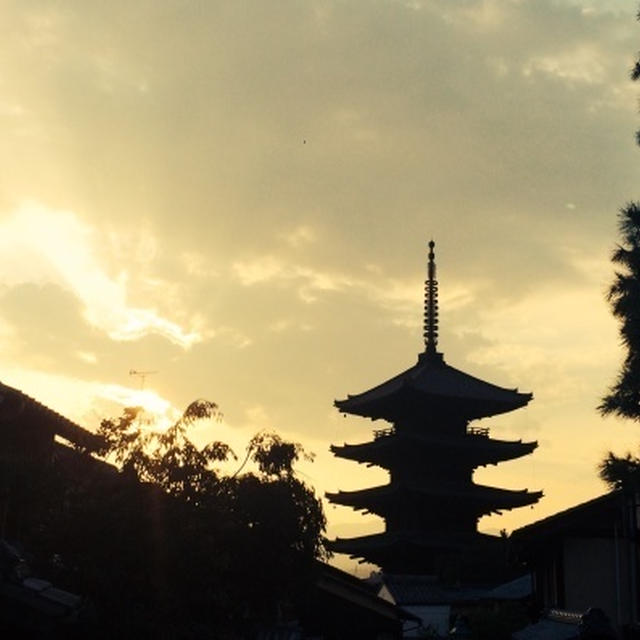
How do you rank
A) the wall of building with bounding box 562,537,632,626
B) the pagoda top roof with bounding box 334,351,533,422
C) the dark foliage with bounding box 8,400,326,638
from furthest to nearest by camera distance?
1. the pagoda top roof with bounding box 334,351,533,422
2. the wall of building with bounding box 562,537,632,626
3. the dark foliage with bounding box 8,400,326,638

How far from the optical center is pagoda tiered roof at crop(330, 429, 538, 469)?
73.6 meters

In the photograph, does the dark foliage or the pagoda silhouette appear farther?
the pagoda silhouette

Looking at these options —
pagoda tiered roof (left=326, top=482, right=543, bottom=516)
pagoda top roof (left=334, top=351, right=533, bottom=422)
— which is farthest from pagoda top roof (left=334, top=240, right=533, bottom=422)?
pagoda tiered roof (left=326, top=482, right=543, bottom=516)

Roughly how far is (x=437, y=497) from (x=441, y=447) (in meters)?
3.30

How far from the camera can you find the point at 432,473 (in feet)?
245

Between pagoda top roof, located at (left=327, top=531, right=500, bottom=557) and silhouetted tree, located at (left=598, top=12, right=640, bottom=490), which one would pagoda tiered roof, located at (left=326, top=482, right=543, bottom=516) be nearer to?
pagoda top roof, located at (left=327, top=531, right=500, bottom=557)

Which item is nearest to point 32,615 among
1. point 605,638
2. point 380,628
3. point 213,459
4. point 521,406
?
point 213,459

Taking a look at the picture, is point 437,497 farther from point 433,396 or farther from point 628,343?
point 628,343

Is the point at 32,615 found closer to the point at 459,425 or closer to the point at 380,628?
the point at 380,628

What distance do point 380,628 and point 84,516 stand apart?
1605cm

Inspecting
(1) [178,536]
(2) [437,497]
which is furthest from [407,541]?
(1) [178,536]

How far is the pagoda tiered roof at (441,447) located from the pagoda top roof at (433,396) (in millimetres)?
1746

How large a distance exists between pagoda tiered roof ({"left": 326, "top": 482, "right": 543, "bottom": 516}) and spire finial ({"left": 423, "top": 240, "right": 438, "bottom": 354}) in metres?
10.3

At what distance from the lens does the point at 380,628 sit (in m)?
33.9
